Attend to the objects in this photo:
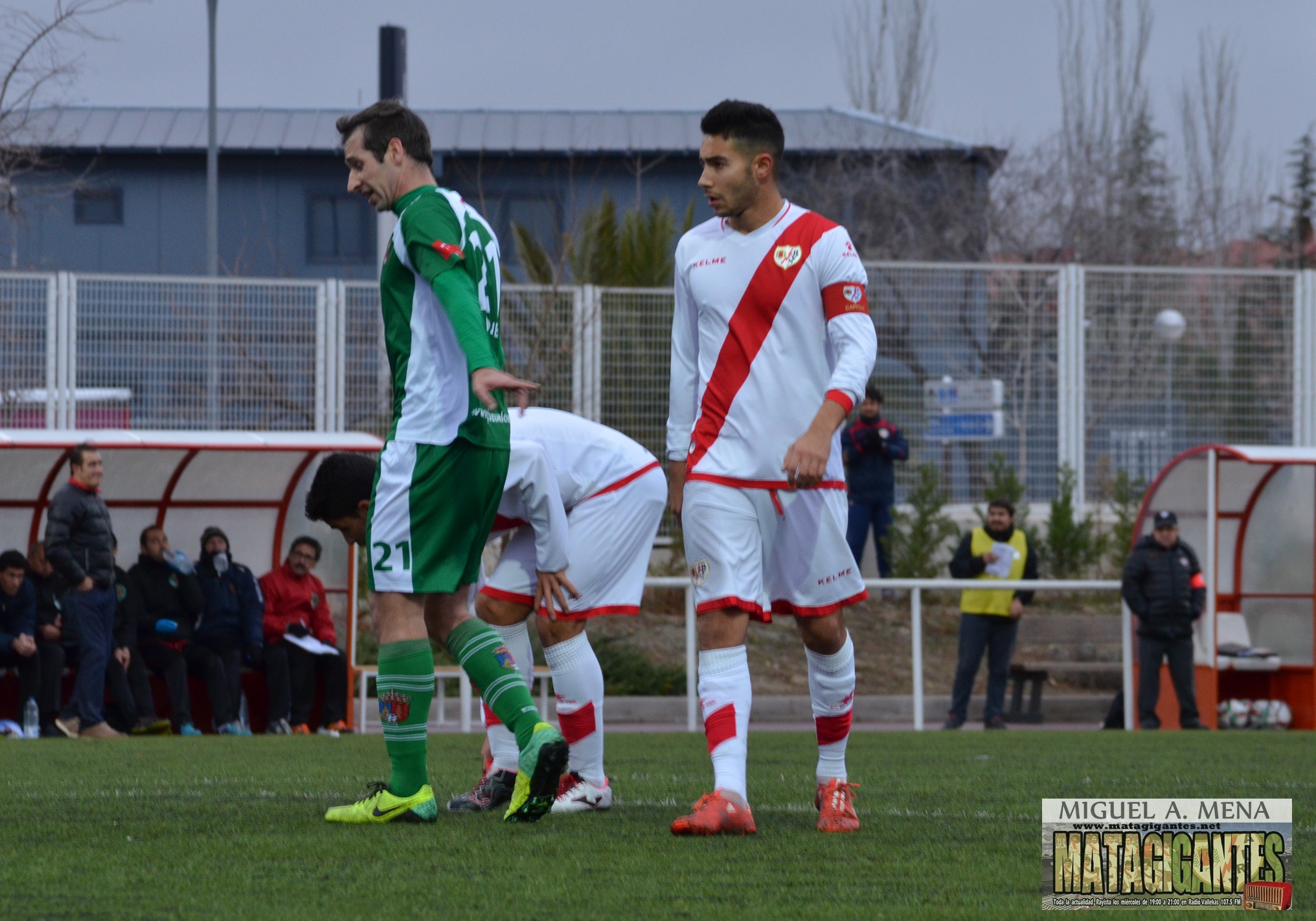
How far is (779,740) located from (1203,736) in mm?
2840

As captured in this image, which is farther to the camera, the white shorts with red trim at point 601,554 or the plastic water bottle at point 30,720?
the plastic water bottle at point 30,720

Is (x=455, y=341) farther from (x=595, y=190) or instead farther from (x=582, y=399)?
(x=595, y=190)

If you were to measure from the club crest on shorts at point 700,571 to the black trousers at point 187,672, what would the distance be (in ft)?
26.1

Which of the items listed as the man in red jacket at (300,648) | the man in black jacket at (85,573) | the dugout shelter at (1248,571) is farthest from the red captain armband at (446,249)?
the dugout shelter at (1248,571)

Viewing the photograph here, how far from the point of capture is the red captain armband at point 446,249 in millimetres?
4699

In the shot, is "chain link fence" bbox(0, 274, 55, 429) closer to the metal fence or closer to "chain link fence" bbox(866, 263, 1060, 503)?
the metal fence

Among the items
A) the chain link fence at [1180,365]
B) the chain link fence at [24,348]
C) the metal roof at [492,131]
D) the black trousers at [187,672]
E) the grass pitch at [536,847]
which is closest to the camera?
the grass pitch at [536,847]

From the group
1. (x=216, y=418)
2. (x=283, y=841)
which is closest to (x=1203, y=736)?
(x=283, y=841)

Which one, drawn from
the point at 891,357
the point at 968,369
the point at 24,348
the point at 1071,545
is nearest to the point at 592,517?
the point at 24,348

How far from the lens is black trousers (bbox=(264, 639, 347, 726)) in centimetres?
1253

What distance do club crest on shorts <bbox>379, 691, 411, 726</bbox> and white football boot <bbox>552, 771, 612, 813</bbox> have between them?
755 millimetres

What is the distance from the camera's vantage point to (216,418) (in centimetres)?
1741

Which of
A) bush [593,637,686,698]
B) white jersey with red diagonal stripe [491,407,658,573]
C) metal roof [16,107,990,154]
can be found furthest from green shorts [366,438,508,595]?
metal roof [16,107,990,154]

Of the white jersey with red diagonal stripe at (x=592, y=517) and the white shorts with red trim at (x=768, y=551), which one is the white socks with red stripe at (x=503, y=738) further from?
the white shorts with red trim at (x=768, y=551)
